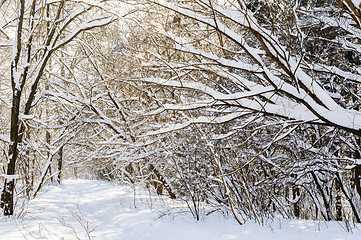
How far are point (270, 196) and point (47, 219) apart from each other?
4.78 metres

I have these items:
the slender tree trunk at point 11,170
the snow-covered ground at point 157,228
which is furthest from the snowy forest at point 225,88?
the snow-covered ground at point 157,228

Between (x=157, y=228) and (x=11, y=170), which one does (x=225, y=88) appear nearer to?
(x=157, y=228)

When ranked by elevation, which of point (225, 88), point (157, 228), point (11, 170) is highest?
point (225, 88)

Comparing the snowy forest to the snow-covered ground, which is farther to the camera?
the snow-covered ground

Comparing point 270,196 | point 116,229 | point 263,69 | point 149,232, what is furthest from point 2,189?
point 270,196

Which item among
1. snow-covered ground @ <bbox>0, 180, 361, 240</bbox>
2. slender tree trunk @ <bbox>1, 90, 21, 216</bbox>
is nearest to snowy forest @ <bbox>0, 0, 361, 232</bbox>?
slender tree trunk @ <bbox>1, 90, 21, 216</bbox>

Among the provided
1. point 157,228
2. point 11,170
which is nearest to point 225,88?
point 157,228

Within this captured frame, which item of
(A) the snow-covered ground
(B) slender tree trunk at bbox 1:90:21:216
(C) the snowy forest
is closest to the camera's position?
(C) the snowy forest

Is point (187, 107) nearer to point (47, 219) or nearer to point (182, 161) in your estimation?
point (182, 161)

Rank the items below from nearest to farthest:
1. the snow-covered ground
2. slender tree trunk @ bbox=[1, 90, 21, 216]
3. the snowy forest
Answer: the snowy forest < the snow-covered ground < slender tree trunk @ bbox=[1, 90, 21, 216]

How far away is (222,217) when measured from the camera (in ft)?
19.8

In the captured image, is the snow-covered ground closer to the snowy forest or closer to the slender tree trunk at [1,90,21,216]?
the slender tree trunk at [1,90,21,216]

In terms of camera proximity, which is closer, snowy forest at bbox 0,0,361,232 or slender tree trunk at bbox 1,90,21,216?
snowy forest at bbox 0,0,361,232

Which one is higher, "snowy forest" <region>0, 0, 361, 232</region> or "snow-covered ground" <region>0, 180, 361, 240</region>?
"snowy forest" <region>0, 0, 361, 232</region>
